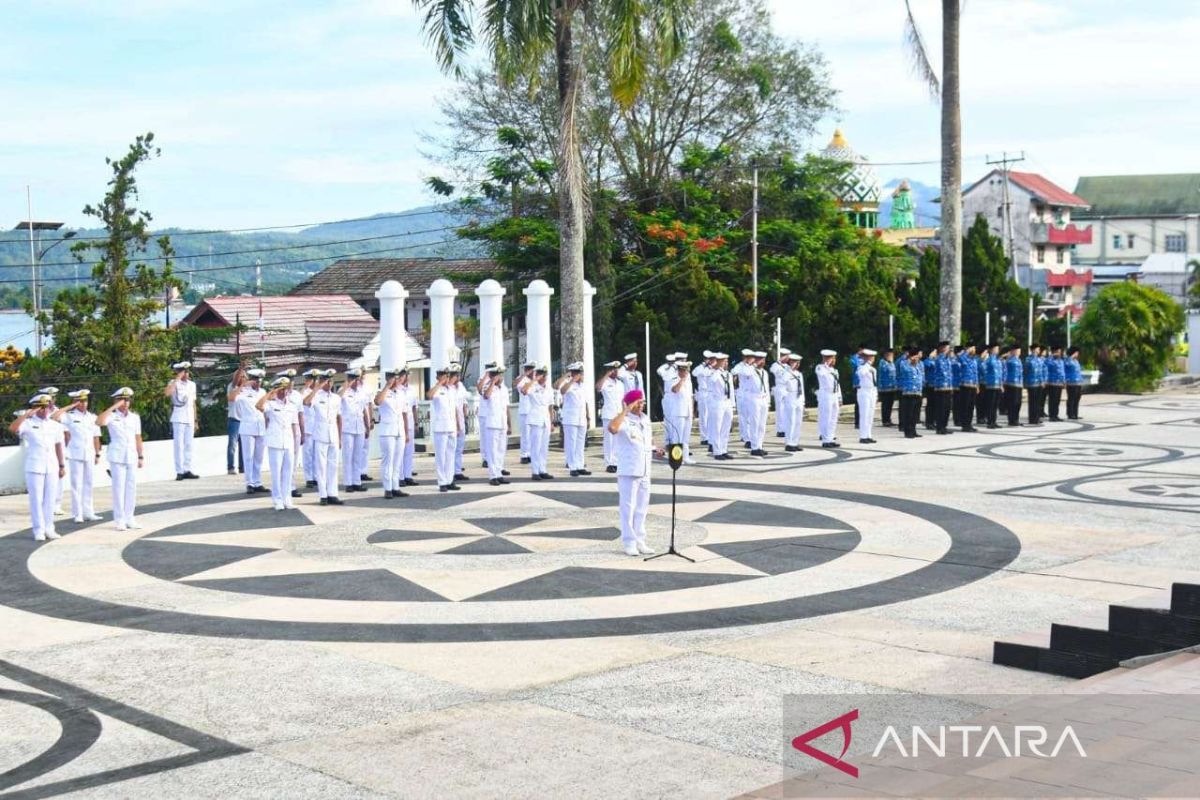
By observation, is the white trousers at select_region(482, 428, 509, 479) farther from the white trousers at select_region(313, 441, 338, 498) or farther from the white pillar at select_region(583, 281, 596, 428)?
the white pillar at select_region(583, 281, 596, 428)

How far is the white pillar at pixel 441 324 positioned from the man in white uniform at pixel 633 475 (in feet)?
33.1

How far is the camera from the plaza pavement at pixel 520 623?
7086 millimetres

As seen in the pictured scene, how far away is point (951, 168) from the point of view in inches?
1101

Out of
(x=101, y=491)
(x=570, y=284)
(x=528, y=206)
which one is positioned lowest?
(x=101, y=491)

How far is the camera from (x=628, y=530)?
1291 centimetres

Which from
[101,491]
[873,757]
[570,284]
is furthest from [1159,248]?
[873,757]

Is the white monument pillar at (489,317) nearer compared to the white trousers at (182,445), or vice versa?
the white trousers at (182,445)

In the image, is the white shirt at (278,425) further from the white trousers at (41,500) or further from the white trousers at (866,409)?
the white trousers at (866,409)

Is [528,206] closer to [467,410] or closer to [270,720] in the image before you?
[467,410]

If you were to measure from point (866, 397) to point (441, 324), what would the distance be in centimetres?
753

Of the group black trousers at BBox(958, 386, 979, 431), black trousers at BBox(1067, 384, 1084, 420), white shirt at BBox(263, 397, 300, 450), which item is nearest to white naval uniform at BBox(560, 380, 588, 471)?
white shirt at BBox(263, 397, 300, 450)

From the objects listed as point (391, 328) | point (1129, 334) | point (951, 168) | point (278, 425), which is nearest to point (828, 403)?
point (391, 328)

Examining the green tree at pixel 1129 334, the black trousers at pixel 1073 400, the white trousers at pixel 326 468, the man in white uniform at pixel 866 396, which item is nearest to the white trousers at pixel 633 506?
the white trousers at pixel 326 468

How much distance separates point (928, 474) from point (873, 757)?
12835 mm
